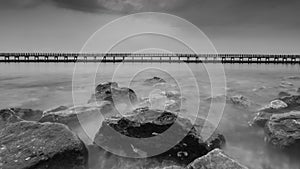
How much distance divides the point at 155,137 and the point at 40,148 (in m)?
2.30

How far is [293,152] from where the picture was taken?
15.4ft

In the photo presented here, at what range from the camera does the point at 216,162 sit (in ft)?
10.6

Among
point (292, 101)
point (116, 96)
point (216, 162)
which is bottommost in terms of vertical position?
point (216, 162)

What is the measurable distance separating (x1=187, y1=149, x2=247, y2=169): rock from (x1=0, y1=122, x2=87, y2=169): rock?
2292 mm

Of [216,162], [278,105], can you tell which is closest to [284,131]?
[216,162]

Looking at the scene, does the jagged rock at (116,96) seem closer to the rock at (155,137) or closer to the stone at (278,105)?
the rock at (155,137)

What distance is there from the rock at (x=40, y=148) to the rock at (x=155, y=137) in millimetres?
832

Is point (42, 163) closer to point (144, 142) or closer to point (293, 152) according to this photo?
point (144, 142)

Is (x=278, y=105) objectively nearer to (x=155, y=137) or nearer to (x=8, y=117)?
(x=155, y=137)

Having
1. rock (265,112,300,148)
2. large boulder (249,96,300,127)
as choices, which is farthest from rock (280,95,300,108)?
rock (265,112,300,148)

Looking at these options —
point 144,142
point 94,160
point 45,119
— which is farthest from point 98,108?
point 144,142

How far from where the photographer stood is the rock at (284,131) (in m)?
4.69

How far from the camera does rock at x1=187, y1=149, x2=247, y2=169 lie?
3.16 meters


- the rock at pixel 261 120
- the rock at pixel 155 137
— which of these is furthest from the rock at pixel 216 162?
the rock at pixel 261 120
